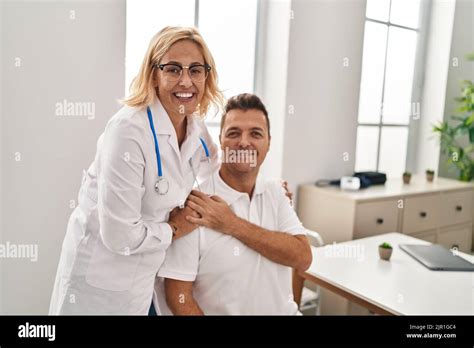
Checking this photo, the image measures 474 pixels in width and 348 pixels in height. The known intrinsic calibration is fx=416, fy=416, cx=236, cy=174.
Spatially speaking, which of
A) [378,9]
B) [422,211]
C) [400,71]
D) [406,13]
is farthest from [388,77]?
[422,211]

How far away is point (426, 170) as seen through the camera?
69.4 inches

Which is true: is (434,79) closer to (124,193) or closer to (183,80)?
(183,80)

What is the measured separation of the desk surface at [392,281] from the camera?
1043 millimetres

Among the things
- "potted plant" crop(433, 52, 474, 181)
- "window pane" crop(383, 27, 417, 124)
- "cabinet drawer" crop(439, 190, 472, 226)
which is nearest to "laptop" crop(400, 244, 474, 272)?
"cabinet drawer" crop(439, 190, 472, 226)

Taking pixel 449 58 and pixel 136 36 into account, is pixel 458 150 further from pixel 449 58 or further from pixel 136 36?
pixel 136 36

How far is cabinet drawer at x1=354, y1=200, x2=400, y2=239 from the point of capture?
78.7 inches

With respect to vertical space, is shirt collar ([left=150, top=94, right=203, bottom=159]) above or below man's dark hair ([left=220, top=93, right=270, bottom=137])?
below

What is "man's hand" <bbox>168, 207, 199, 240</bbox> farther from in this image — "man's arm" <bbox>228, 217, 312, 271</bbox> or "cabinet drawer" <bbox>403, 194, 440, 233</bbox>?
"cabinet drawer" <bbox>403, 194, 440, 233</bbox>

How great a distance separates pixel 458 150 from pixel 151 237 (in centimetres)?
122

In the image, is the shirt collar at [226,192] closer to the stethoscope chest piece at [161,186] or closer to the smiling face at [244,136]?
the smiling face at [244,136]

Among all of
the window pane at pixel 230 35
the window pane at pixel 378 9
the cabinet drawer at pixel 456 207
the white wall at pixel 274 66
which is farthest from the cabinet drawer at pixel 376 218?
the window pane at pixel 378 9

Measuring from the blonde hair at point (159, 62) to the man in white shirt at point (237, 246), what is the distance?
0.64 feet

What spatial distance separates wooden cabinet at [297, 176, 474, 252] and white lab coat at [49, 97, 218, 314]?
4.32 feet
